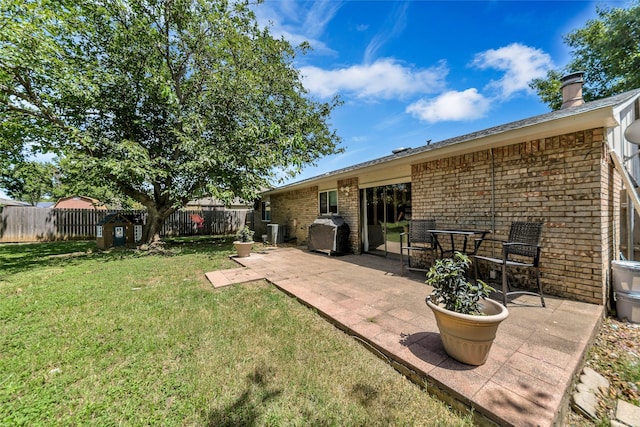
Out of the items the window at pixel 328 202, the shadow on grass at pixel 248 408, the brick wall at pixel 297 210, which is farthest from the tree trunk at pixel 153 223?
the shadow on grass at pixel 248 408

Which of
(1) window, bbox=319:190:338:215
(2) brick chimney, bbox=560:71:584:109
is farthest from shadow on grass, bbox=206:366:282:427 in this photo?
(2) brick chimney, bbox=560:71:584:109

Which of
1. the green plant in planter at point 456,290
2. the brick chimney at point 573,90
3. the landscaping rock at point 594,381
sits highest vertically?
the brick chimney at point 573,90

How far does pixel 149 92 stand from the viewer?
26.8 feet

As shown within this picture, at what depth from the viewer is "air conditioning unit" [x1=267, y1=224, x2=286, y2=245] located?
10539 millimetres

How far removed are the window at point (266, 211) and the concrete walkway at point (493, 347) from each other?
9441 millimetres

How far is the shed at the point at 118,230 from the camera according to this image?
9141 mm

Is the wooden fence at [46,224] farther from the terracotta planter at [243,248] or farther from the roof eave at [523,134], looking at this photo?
the roof eave at [523,134]

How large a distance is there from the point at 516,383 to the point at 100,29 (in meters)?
13.0

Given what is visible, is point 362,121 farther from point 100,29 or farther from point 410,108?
point 100,29

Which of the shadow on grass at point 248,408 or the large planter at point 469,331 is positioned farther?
the large planter at point 469,331

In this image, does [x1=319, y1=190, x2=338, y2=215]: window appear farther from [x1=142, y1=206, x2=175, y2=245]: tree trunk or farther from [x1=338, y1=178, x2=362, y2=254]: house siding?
[x1=142, y1=206, x2=175, y2=245]: tree trunk

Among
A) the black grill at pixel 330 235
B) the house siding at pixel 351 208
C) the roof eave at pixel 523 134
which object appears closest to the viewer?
the roof eave at pixel 523 134

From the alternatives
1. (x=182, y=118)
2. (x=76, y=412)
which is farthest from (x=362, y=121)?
(x=76, y=412)

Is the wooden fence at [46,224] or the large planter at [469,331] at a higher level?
the wooden fence at [46,224]
